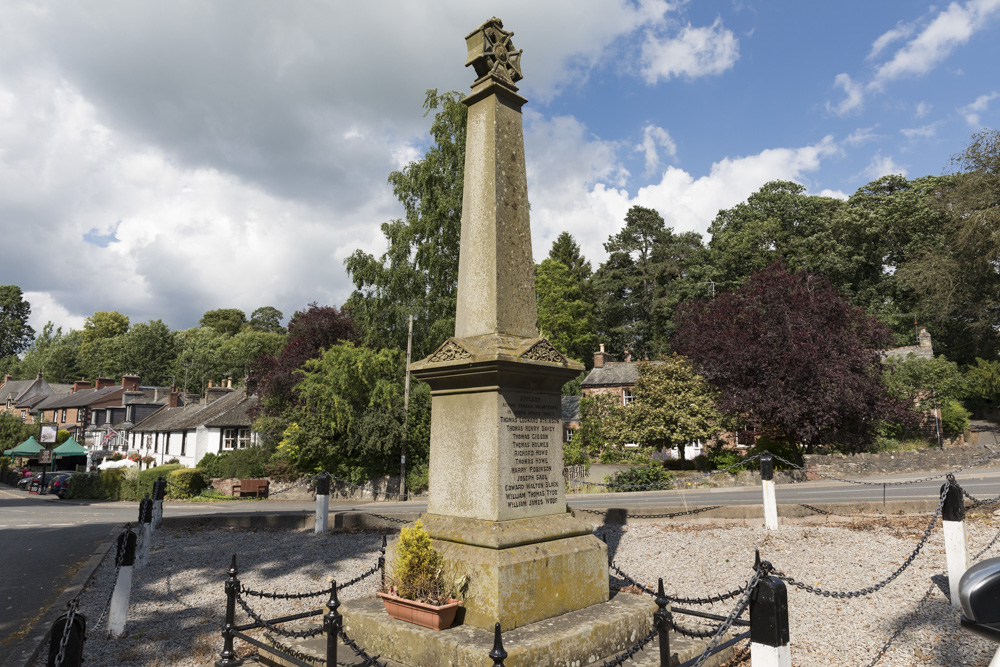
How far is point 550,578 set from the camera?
5.36 metres

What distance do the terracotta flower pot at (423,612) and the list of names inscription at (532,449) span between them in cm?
104

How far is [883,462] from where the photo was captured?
2428 cm

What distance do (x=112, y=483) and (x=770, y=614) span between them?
35468mm

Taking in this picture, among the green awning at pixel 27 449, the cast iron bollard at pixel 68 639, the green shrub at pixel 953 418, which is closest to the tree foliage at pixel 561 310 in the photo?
the green shrub at pixel 953 418

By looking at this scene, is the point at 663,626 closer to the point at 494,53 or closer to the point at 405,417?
the point at 494,53

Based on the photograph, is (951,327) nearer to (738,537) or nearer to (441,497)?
(738,537)

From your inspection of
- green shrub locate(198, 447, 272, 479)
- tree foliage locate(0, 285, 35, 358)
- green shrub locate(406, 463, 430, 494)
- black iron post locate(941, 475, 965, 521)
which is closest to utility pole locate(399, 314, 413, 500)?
green shrub locate(406, 463, 430, 494)

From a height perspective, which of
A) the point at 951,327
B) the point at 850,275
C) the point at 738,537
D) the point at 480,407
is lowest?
the point at 738,537

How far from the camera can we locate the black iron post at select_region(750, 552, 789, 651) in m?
3.40

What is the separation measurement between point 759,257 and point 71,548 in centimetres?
5065

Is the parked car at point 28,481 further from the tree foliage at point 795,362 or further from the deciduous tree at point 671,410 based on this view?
the tree foliage at point 795,362

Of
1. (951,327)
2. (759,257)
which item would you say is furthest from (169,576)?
(951,327)

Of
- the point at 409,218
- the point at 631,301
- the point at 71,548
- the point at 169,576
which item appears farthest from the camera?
the point at 631,301

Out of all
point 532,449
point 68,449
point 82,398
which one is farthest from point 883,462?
point 82,398
